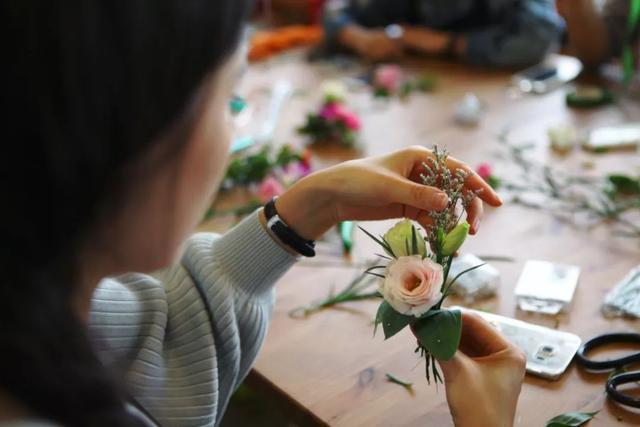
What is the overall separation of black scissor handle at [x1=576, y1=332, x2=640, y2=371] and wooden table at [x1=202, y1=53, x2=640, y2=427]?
0.05 ft

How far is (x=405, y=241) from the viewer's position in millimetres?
810

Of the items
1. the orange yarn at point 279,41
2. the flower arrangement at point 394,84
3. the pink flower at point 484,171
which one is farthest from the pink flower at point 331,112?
the orange yarn at point 279,41

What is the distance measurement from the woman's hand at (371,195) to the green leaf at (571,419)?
8.7 inches

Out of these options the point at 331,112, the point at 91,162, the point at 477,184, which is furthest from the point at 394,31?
the point at 91,162

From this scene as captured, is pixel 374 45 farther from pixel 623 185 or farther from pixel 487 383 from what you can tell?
pixel 487 383

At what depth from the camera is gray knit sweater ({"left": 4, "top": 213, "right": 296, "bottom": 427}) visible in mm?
930

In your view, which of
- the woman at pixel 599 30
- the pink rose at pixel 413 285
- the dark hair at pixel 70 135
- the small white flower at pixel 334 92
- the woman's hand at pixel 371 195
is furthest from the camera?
the woman at pixel 599 30

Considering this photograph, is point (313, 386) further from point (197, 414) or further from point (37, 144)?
point (37, 144)

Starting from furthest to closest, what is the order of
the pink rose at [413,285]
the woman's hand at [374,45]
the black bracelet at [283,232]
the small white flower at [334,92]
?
1. the woman's hand at [374,45]
2. the small white flower at [334,92]
3. the black bracelet at [283,232]
4. the pink rose at [413,285]

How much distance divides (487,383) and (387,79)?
46.7 inches

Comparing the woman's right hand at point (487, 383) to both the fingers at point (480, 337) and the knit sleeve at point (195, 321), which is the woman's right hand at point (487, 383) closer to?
the fingers at point (480, 337)

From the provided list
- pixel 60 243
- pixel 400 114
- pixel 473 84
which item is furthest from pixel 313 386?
pixel 473 84

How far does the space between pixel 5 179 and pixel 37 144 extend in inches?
1.3

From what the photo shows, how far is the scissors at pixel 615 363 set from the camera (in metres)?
0.85
